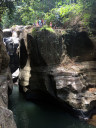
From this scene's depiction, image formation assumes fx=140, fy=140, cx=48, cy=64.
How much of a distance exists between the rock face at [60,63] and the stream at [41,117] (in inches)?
41.7

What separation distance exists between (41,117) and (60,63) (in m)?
4.16

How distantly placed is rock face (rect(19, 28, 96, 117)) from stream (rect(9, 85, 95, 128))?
1059 millimetres

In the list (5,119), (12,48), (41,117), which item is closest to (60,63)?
(41,117)

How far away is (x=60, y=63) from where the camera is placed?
35.6 ft

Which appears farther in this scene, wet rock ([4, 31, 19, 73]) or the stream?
wet rock ([4, 31, 19, 73])

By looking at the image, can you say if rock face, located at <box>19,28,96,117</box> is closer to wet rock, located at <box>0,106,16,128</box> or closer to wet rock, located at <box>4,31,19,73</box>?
wet rock, located at <box>0,106,16,128</box>

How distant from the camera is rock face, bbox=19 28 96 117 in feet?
31.3

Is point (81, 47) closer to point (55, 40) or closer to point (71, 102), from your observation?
point (55, 40)

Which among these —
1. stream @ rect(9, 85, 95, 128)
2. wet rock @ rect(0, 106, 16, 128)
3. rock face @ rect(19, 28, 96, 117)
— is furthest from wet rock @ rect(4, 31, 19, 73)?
wet rock @ rect(0, 106, 16, 128)

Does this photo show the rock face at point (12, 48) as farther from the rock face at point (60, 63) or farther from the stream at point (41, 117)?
the stream at point (41, 117)

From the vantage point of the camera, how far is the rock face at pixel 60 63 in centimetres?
954

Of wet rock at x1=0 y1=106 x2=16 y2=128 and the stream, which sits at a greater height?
wet rock at x1=0 y1=106 x2=16 y2=128

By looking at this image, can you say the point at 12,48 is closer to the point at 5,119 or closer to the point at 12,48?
the point at 12,48

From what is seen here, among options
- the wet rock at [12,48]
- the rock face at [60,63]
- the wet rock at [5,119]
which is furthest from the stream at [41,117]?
the wet rock at [12,48]
